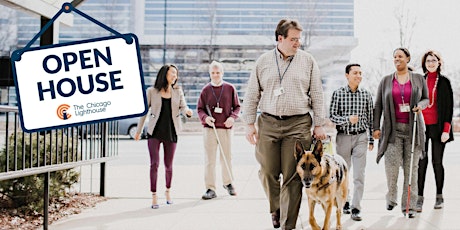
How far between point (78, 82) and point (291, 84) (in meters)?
2.22

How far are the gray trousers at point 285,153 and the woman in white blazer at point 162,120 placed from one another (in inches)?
62.0

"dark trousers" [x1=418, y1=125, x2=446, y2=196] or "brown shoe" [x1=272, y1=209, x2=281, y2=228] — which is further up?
"dark trousers" [x1=418, y1=125, x2=446, y2=196]

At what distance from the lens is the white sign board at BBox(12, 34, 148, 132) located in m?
2.04

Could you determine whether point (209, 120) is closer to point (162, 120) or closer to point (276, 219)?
point (162, 120)

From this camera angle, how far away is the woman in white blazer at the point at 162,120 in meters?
5.41

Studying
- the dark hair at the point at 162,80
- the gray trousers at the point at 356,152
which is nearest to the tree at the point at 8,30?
the dark hair at the point at 162,80

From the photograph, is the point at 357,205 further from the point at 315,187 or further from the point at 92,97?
the point at 92,97

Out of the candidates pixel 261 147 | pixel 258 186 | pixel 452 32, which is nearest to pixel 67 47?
pixel 261 147

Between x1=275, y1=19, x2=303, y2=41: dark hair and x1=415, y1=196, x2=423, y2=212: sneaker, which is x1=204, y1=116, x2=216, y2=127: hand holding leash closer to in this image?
x1=275, y1=19, x2=303, y2=41: dark hair

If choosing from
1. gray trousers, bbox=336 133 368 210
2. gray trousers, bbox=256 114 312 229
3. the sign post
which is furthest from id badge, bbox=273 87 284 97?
the sign post

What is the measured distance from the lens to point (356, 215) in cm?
477

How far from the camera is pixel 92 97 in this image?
81.6 inches

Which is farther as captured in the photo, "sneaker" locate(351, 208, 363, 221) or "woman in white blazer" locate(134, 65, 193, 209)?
"woman in white blazer" locate(134, 65, 193, 209)

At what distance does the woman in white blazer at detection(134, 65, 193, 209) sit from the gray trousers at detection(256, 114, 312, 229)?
1.57 metres
